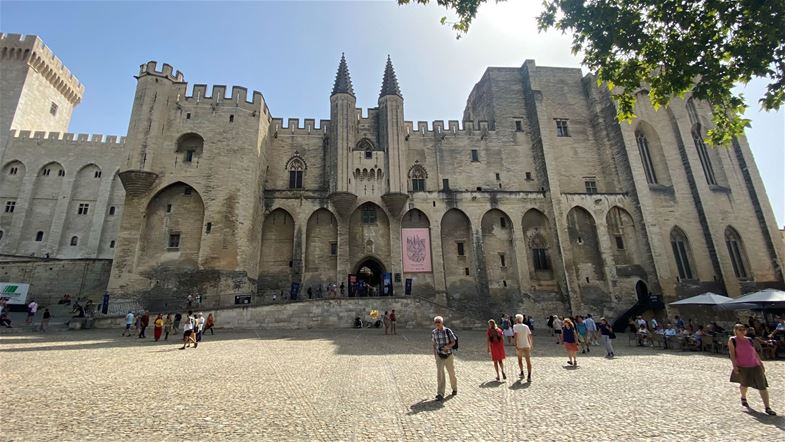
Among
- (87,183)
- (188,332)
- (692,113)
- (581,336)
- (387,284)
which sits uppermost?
(692,113)

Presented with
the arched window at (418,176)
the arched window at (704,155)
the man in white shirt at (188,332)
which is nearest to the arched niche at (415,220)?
the arched window at (418,176)

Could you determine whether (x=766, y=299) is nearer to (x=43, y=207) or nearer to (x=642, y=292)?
(x=642, y=292)

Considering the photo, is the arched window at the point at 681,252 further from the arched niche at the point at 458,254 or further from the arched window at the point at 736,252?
the arched niche at the point at 458,254

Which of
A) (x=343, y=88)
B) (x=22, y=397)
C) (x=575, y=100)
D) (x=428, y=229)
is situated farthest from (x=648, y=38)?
(x=575, y=100)

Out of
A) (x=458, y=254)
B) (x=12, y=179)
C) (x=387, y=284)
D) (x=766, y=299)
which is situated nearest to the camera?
(x=766, y=299)

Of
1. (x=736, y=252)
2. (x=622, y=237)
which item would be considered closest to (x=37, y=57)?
(x=622, y=237)

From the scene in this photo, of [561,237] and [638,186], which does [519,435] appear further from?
[638,186]

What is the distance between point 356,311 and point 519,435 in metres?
15.3

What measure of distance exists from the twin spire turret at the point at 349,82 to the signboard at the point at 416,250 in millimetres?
10570

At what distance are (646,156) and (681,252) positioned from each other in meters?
8.01

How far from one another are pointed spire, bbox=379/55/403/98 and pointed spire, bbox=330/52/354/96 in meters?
2.45

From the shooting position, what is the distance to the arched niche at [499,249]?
947 inches

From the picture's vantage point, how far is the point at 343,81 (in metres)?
26.3

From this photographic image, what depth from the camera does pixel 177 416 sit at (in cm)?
488
